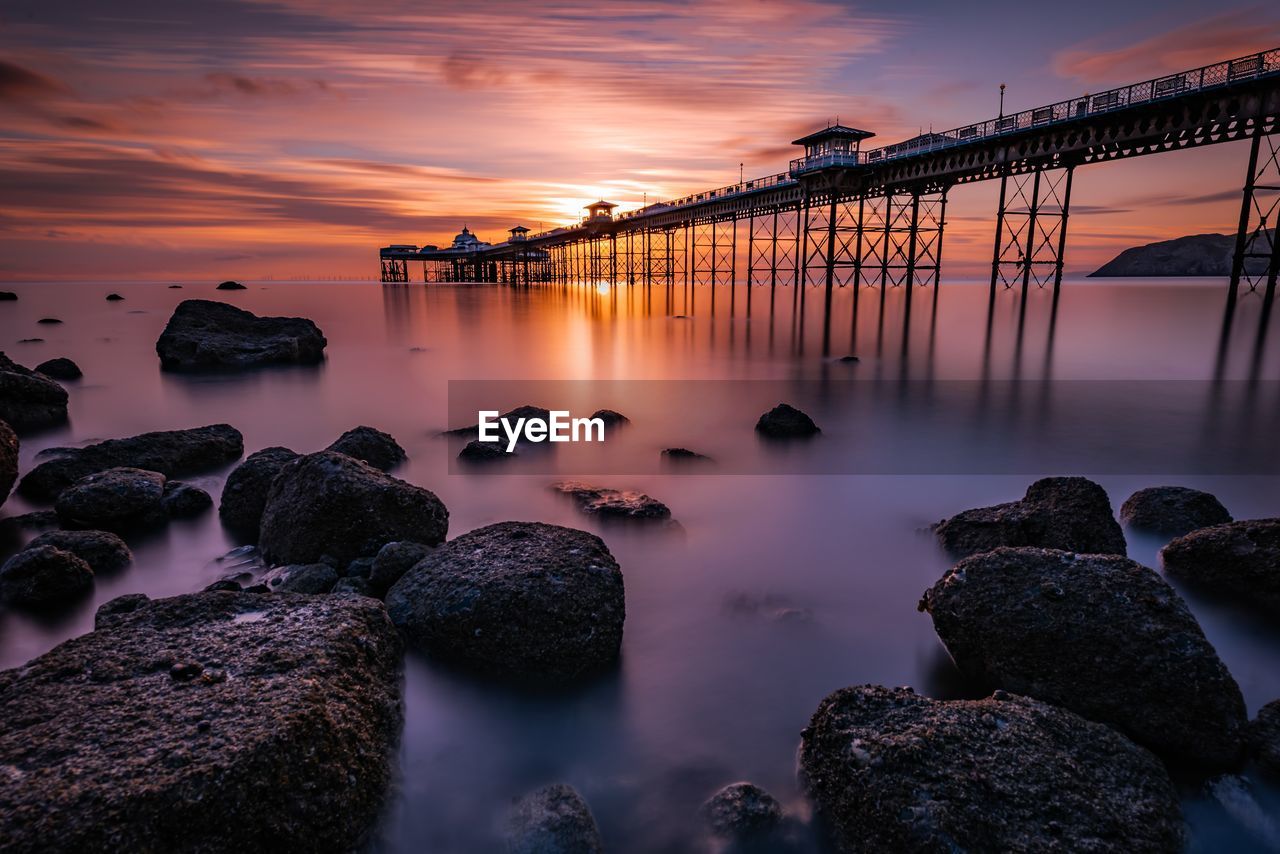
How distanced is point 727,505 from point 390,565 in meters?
3.80

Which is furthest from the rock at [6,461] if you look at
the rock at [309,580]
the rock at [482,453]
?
the rock at [482,453]

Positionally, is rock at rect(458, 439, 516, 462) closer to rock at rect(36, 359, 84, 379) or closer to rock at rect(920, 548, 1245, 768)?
rock at rect(920, 548, 1245, 768)

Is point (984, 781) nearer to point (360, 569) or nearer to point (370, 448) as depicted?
point (360, 569)

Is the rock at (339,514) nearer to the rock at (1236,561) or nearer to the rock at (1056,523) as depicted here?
the rock at (1056,523)

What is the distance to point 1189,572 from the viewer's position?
16.3ft

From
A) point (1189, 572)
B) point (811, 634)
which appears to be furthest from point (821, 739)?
point (1189, 572)

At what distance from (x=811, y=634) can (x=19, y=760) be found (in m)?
4.14

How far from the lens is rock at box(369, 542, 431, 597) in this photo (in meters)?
4.67

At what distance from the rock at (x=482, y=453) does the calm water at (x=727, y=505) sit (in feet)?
1.17

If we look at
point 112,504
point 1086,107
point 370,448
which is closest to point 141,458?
point 112,504

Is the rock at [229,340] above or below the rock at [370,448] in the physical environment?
above

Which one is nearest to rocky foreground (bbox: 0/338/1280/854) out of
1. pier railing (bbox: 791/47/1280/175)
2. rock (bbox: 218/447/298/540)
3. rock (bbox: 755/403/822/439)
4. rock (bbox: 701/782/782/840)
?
rock (bbox: 701/782/782/840)

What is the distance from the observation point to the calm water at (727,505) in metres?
3.38

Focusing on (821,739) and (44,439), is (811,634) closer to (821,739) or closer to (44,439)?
(821,739)
